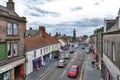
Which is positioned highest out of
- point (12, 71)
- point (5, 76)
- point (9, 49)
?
point (9, 49)

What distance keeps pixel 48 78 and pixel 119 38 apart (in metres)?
18.5

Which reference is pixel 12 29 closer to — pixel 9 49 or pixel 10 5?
pixel 9 49

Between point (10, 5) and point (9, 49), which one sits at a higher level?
point (10, 5)

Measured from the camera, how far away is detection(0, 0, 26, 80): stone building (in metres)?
22.9

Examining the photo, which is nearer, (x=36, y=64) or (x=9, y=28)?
(x=9, y=28)

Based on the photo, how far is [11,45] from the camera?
84.0 ft

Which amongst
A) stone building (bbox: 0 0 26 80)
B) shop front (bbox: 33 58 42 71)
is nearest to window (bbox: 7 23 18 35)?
stone building (bbox: 0 0 26 80)

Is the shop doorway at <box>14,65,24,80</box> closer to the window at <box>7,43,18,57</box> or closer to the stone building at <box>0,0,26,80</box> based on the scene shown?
the stone building at <box>0,0,26,80</box>

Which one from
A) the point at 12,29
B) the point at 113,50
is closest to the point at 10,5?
the point at 12,29

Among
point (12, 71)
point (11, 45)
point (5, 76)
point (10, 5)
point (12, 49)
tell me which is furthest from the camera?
point (10, 5)

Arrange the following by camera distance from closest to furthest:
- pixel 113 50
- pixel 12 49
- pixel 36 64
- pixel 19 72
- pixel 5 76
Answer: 1. pixel 113 50
2. pixel 5 76
3. pixel 12 49
4. pixel 19 72
5. pixel 36 64

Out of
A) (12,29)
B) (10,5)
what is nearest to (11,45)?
(12,29)

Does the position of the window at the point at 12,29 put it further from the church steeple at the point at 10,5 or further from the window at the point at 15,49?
the church steeple at the point at 10,5

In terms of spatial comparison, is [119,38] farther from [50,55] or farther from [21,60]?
[50,55]
